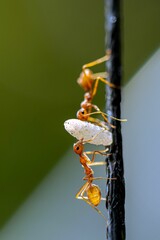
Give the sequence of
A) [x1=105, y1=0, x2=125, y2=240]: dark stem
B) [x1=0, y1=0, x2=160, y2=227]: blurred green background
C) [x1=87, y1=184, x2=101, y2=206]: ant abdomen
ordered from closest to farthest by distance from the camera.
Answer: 1. [x1=105, y1=0, x2=125, y2=240]: dark stem
2. [x1=87, y1=184, x2=101, y2=206]: ant abdomen
3. [x1=0, y1=0, x2=160, y2=227]: blurred green background

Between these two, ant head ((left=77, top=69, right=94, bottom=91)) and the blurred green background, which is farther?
the blurred green background

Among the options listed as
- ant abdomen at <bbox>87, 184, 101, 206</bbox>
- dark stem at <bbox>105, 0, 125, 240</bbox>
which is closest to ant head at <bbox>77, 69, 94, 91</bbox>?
ant abdomen at <bbox>87, 184, 101, 206</bbox>

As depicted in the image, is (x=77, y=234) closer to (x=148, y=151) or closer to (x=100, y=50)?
(x=148, y=151)

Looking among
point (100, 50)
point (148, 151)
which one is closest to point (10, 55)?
point (100, 50)

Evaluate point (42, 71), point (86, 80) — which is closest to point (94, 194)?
point (86, 80)

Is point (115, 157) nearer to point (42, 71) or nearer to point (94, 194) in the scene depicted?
point (94, 194)

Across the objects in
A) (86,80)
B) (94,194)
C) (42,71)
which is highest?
(42,71)

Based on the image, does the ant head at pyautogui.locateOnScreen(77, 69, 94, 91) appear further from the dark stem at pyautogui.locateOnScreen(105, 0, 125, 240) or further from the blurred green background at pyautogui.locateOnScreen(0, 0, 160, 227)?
the dark stem at pyautogui.locateOnScreen(105, 0, 125, 240)
